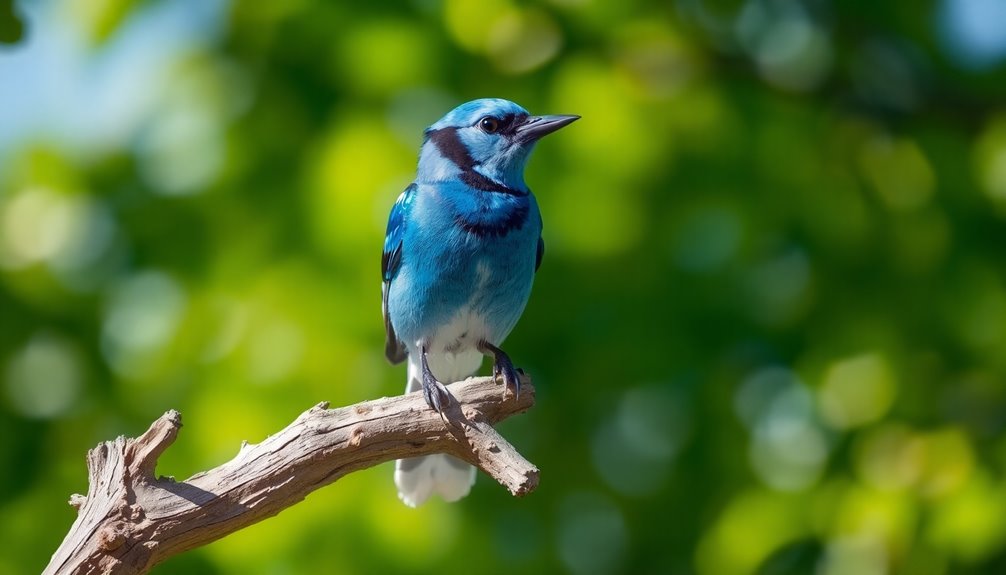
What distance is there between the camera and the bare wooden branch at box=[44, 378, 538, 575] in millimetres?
3455

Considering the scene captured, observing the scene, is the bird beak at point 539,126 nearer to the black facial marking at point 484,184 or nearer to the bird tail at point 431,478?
the black facial marking at point 484,184

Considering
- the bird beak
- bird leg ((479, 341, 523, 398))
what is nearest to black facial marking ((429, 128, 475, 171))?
the bird beak

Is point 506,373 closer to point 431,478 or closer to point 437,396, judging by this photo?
point 437,396

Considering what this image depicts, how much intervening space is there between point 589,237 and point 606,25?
100cm

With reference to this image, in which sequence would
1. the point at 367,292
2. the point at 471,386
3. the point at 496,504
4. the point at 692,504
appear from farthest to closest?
1. the point at 692,504
2. the point at 496,504
3. the point at 367,292
4. the point at 471,386

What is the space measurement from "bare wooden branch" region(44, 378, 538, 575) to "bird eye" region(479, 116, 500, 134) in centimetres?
148

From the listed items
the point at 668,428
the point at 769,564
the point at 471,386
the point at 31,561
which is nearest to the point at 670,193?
the point at 668,428

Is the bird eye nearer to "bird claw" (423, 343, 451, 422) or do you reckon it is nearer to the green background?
the green background

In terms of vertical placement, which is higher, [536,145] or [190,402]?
[536,145]

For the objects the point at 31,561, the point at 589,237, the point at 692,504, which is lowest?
the point at 692,504

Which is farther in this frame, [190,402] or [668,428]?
[668,428]

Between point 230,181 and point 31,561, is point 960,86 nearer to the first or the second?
point 230,181

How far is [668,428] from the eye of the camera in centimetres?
636

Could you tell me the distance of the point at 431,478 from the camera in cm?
509
